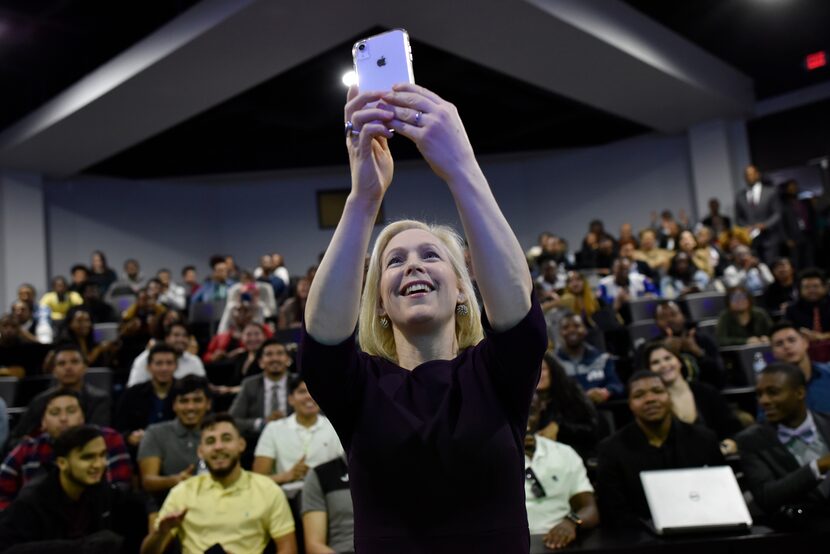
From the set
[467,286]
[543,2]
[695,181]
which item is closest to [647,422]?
[467,286]

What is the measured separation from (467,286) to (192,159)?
11.6 meters

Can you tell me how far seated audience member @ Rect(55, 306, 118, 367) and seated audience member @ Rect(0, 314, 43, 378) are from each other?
0.72 ft

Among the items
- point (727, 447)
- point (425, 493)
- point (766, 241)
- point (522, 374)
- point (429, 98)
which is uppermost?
point (766, 241)

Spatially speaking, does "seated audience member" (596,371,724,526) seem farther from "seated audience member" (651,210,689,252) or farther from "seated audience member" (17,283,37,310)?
"seated audience member" (17,283,37,310)

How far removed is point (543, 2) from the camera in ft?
23.6

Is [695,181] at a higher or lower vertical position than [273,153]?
lower

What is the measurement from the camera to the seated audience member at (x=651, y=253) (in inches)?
334

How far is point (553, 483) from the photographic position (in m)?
3.28

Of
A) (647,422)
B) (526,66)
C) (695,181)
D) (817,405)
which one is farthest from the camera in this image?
(695,181)

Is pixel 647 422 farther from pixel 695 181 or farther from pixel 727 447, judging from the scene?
pixel 695 181

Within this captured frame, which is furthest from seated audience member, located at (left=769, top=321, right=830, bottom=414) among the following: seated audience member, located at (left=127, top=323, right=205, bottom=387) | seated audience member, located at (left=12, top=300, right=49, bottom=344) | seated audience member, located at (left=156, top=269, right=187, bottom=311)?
seated audience member, located at (left=12, top=300, right=49, bottom=344)

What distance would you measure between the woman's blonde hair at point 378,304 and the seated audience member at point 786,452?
6.48 feet

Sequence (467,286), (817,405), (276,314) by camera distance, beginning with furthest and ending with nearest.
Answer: (276,314), (817,405), (467,286)

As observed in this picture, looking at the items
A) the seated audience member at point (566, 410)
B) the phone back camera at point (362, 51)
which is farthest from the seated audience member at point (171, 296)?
the phone back camera at point (362, 51)
